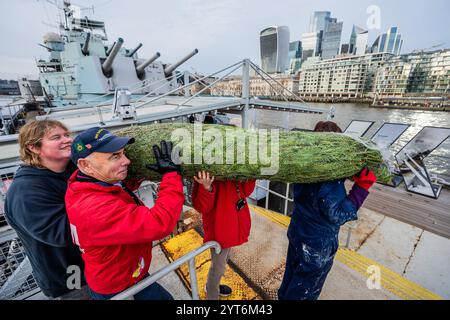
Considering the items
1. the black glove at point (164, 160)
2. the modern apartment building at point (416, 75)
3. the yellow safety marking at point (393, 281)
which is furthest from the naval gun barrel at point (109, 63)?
the modern apartment building at point (416, 75)

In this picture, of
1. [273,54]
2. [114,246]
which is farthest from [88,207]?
[273,54]

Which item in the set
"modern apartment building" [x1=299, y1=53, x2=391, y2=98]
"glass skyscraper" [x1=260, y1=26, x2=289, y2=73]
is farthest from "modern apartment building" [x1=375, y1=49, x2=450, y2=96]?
"glass skyscraper" [x1=260, y1=26, x2=289, y2=73]

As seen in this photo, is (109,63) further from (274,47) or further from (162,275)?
(274,47)

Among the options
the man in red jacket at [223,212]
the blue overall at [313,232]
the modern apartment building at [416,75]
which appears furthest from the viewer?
the modern apartment building at [416,75]

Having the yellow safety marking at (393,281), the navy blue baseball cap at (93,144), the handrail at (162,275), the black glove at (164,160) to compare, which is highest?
the navy blue baseball cap at (93,144)

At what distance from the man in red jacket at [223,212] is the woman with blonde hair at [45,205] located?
1.03 meters

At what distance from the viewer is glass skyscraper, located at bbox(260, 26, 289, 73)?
11581cm

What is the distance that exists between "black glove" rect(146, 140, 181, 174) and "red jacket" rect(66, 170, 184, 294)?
0.06 metres

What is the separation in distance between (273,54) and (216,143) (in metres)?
139

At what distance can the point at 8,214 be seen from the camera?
4.73ft

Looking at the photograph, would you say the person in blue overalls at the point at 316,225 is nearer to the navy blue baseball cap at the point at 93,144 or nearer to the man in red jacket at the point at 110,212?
the man in red jacket at the point at 110,212

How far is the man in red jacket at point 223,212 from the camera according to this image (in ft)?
5.78

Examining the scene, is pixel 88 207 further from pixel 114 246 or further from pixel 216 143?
pixel 216 143

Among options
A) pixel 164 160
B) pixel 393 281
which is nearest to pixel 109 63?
pixel 164 160
